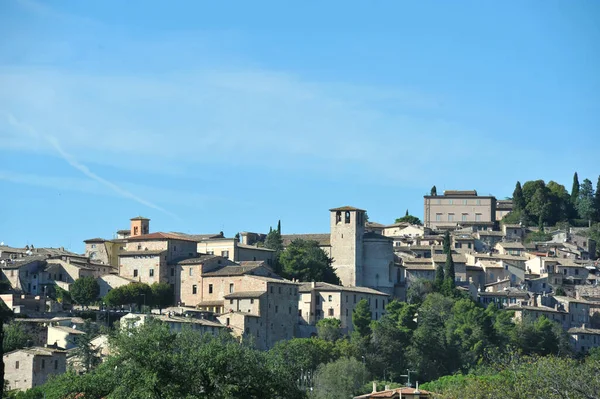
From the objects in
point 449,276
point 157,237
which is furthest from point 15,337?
point 449,276

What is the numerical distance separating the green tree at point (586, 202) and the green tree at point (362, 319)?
4487 centimetres

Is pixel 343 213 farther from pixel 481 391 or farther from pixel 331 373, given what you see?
pixel 481 391

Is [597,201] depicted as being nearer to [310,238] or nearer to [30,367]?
[310,238]

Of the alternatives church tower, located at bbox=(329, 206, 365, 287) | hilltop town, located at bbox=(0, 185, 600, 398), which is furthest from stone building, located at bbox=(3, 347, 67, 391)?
church tower, located at bbox=(329, 206, 365, 287)

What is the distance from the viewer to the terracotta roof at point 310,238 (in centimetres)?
10450

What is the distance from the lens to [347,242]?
101375 mm

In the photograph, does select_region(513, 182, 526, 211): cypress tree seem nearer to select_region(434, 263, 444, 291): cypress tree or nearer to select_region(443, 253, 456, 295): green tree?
select_region(443, 253, 456, 295): green tree

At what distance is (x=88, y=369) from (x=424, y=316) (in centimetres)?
2638

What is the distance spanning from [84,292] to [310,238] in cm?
2130

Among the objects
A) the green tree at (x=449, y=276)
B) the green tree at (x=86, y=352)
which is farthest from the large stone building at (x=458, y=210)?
the green tree at (x=86, y=352)

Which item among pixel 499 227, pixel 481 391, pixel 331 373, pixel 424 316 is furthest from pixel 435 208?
pixel 481 391

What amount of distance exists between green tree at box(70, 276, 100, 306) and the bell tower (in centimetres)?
1209

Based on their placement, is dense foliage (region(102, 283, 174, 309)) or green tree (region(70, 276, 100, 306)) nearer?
dense foliage (region(102, 283, 174, 309))

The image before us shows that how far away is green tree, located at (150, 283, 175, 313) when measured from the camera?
295 feet
